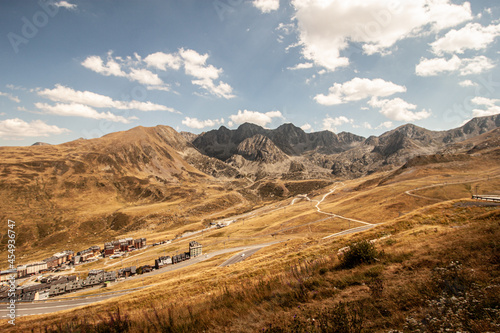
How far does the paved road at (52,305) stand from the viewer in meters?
53.6

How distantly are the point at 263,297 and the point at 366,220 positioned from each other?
96.2 m

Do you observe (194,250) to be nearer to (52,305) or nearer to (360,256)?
(52,305)

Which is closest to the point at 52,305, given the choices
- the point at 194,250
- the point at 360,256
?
the point at 194,250

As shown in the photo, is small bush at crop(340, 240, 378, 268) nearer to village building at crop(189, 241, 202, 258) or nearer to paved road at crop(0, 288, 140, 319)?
paved road at crop(0, 288, 140, 319)

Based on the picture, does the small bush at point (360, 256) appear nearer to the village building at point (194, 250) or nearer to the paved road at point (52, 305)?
the paved road at point (52, 305)

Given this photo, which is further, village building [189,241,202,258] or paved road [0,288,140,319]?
village building [189,241,202,258]

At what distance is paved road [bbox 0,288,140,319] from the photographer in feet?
176

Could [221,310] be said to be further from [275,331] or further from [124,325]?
[124,325]

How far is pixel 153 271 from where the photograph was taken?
89.2 m

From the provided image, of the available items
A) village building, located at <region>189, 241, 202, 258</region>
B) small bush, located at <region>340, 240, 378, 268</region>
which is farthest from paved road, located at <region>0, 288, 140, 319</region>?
small bush, located at <region>340, 240, 378, 268</region>

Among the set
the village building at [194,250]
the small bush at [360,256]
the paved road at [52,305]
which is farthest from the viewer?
the village building at [194,250]

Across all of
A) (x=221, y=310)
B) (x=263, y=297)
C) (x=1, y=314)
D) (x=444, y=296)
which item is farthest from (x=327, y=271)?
(x=1, y=314)

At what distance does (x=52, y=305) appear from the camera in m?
57.3

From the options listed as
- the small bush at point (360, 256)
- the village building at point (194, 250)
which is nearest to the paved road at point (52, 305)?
the village building at point (194, 250)
